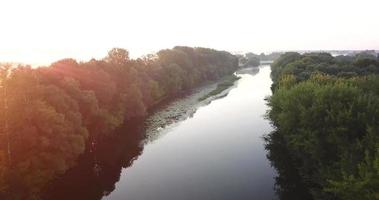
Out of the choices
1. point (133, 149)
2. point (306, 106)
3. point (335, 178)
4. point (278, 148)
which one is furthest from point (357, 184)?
point (133, 149)

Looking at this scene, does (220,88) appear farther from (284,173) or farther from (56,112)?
(56,112)

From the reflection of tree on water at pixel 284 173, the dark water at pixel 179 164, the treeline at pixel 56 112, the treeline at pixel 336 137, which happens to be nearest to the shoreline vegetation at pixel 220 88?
the treeline at pixel 56 112

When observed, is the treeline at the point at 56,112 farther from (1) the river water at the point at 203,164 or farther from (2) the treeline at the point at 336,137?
(2) the treeline at the point at 336,137

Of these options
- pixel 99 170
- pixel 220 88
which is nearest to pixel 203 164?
pixel 99 170

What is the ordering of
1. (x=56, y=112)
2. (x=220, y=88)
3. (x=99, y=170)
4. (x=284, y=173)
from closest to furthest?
(x=284, y=173) → (x=56, y=112) → (x=99, y=170) → (x=220, y=88)

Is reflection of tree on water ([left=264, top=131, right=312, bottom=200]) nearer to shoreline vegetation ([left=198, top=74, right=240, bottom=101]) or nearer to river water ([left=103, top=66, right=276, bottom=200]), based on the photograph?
river water ([left=103, top=66, right=276, bottom=200])

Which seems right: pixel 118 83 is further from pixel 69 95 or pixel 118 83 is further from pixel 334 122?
pixel 334 122

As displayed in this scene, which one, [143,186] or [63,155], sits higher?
[63,155]
